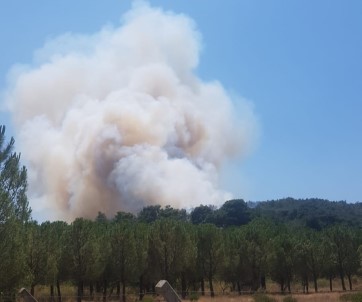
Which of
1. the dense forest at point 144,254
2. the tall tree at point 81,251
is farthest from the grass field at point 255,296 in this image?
the tall tree at point 81,251

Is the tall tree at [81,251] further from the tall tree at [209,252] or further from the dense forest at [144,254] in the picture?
the tall tree at [209,252]

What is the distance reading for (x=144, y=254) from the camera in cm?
4131

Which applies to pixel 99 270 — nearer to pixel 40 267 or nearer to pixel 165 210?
pixel 40 267

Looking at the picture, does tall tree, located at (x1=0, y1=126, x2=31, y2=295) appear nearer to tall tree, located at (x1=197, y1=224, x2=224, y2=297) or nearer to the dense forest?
the dense forest

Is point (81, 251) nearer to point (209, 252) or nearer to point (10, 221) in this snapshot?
point (209, 252)

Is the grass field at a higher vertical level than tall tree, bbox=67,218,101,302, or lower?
lower

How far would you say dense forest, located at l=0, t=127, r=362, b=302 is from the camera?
19.8 metres

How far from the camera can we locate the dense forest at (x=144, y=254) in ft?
65.1

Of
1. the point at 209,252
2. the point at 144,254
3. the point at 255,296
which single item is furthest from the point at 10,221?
the point at 209,252

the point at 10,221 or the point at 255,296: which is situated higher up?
the point at 10,221

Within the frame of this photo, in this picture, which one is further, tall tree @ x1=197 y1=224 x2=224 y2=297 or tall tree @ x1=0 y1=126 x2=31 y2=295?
tall tree @ x1=197 y1=224 x2=224 y2=297

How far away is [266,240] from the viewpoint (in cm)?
5106

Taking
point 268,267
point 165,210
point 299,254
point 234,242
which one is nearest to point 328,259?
point 299,254

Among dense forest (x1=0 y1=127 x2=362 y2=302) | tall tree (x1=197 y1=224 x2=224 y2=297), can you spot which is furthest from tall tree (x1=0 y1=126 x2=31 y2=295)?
tall tree (x1=197 y1=224 x2=224 y2=297)
